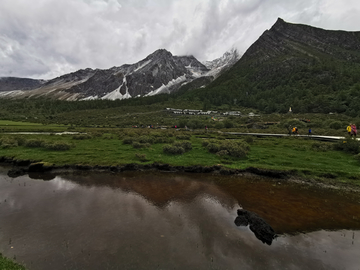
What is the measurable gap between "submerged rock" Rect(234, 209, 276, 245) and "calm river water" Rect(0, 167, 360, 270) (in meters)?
0.48

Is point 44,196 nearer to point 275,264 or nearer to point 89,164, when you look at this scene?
point 89,164

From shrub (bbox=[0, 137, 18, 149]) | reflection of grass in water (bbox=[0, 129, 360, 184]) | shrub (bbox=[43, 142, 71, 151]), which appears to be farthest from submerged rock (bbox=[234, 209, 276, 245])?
shrub (bbox=[0, 137, 18, 149])

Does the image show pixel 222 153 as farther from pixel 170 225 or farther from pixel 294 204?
pixel 170 225

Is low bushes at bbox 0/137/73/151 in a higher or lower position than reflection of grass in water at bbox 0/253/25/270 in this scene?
higher

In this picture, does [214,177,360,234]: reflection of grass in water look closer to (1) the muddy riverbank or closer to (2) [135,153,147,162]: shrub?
(1) the muddy riverbank

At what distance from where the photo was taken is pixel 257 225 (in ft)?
44.6

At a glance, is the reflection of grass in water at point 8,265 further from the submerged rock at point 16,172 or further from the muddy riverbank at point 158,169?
the submerged rock at point 16,172

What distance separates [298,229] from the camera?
13812mm

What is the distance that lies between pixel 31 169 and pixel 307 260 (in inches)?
1293

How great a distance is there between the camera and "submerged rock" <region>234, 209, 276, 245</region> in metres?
12.7

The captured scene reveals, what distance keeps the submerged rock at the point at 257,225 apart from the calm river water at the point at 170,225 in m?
0.48

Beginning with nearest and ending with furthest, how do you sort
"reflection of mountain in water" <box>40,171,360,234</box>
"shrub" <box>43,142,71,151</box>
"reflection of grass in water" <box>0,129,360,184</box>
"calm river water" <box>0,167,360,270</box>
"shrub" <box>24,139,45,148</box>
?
"calm river water" <box>0,167,360,270</box> → "reflection of mountain in water" <box>40,171,360,234</box> → "reflection of grass in water" <box>0,129,360,184</box> → "shrub" <box>43,142,71,151</box> → "shrub" <box>24,139,45,148</box>

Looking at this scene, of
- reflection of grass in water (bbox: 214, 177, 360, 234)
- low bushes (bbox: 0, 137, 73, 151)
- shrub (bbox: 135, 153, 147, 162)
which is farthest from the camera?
low bushes (bbox: 0, 137, 73, 151)

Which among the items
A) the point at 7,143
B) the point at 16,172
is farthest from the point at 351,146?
the point at 7,143
